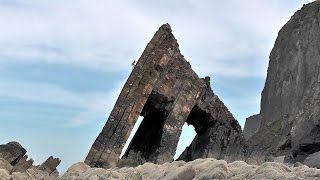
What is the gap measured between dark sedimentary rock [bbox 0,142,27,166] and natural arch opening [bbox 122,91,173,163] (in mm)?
3838

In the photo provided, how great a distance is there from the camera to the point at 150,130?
61.5ft

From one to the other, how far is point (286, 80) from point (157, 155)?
30.6 m

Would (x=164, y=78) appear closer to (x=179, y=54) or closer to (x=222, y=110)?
(x=179, y=54)

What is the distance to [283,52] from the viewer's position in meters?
46.5

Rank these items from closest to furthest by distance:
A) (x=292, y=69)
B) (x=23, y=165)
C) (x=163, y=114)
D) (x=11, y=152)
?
(x=23, y=165) → (x=11, y=152) → (x=163, y=114) → (x=292, y=69)

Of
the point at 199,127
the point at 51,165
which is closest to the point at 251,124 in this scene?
the point at 199,127

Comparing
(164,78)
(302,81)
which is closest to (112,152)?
(164,78)

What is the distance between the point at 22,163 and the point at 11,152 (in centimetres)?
49

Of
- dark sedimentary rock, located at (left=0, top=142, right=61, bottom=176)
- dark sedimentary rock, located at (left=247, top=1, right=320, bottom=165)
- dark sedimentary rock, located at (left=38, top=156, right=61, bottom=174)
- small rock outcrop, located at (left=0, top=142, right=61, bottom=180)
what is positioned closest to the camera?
small rock outcrop, located at (left=0, top=142, right=61, bottom=180)

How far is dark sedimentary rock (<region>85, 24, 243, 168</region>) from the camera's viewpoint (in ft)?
50.2

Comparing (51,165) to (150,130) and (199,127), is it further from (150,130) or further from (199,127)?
(199,127)

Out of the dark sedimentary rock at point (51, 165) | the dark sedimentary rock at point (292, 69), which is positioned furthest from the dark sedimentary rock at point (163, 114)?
the dark sedimentary rock at point (292, 69)

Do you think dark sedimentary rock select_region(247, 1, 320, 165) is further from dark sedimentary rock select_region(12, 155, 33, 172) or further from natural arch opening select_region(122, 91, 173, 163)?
dark sedimentary rock select_region(12, 155, 33, 172)

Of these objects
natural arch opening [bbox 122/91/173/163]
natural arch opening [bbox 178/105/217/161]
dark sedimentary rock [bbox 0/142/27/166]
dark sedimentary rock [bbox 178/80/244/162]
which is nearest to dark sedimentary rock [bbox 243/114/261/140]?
natural arch opening [bbox 178/105/217/161]
